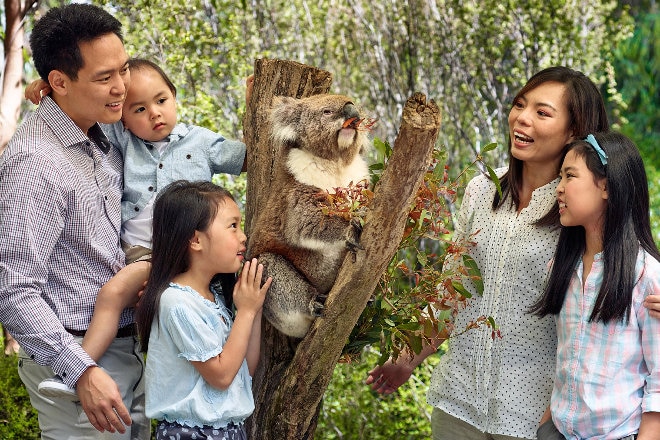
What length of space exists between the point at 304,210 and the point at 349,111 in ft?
1.19

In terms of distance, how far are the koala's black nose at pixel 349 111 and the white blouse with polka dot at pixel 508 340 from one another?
0.61 metres

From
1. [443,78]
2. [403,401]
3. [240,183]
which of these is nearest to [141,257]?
[240,183]

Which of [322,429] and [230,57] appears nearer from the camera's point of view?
[322,429]

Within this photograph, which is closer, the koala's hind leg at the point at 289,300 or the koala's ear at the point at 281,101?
the koala's hind leg at the point at 289,300

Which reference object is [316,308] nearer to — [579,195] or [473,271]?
[473,271]

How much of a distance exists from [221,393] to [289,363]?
15.0 inches

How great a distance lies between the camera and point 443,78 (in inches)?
265

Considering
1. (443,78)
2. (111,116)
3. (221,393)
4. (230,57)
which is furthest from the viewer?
(443,78)

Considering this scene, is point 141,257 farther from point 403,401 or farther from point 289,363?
point 403,401

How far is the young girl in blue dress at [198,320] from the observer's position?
2.17m

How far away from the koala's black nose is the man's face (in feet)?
2.39

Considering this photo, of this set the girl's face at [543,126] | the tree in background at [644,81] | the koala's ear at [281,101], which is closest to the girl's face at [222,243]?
the koala's ear at [281,101]

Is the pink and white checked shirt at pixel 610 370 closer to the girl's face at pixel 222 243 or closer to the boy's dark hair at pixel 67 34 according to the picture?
the girl's face at pixel 222 243

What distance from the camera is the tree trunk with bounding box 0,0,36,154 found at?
464cm
